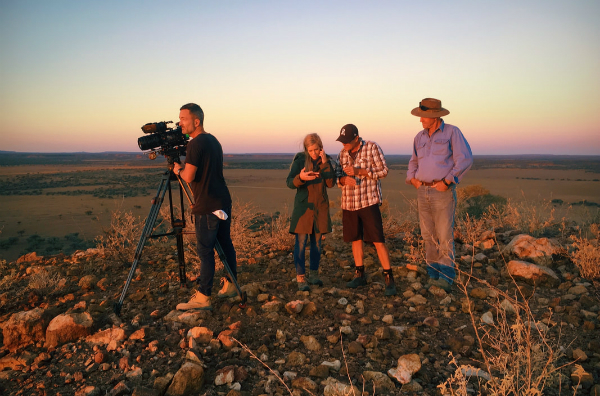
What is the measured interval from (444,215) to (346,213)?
1.10 meters

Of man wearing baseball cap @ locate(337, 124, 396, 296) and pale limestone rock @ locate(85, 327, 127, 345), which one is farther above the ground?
man wearing baseball cap @ locate(337, 124, 396, 296)

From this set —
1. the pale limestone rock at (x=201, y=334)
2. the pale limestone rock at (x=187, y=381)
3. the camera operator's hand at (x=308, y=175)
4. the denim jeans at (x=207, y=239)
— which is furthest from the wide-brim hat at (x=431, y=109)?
the pale limestone rock at (x=187, y=381)

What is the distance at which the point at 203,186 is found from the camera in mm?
3451

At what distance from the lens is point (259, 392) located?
2.49 metres

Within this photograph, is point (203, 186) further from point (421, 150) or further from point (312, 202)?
point (421, 150)

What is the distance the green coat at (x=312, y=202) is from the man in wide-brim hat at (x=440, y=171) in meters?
1.07

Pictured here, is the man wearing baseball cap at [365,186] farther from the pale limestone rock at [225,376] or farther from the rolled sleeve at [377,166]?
the pale limestone rock at [225,376]

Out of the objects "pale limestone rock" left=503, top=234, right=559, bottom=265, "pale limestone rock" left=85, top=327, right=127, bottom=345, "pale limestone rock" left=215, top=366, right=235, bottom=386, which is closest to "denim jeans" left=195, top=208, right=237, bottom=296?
"pale limestone rock" left=85, top=327, right=127, bottom=345

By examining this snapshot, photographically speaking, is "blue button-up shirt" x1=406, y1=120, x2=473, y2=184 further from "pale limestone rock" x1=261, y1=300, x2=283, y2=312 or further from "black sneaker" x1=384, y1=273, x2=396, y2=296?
"pale limestone rock" x1=261, y1=300, x2=283, y2=312

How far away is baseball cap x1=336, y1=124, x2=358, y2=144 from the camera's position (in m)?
4.03

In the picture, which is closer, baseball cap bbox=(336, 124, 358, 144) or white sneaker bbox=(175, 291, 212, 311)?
white sneaker bbox=(175, 291, 212, 311)

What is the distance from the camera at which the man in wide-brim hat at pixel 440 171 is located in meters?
4.12

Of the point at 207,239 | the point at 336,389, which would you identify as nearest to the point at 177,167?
the point at 207,239

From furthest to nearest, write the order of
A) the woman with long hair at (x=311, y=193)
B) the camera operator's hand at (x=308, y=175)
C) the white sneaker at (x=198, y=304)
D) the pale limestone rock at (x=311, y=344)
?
the woman with long hair at (x=311, y=193)
the camera operator's hand at (x=308, y=175)
the white sneaker at (x=198, y=304)
the pale limestone rock at (x=311, y=344)
